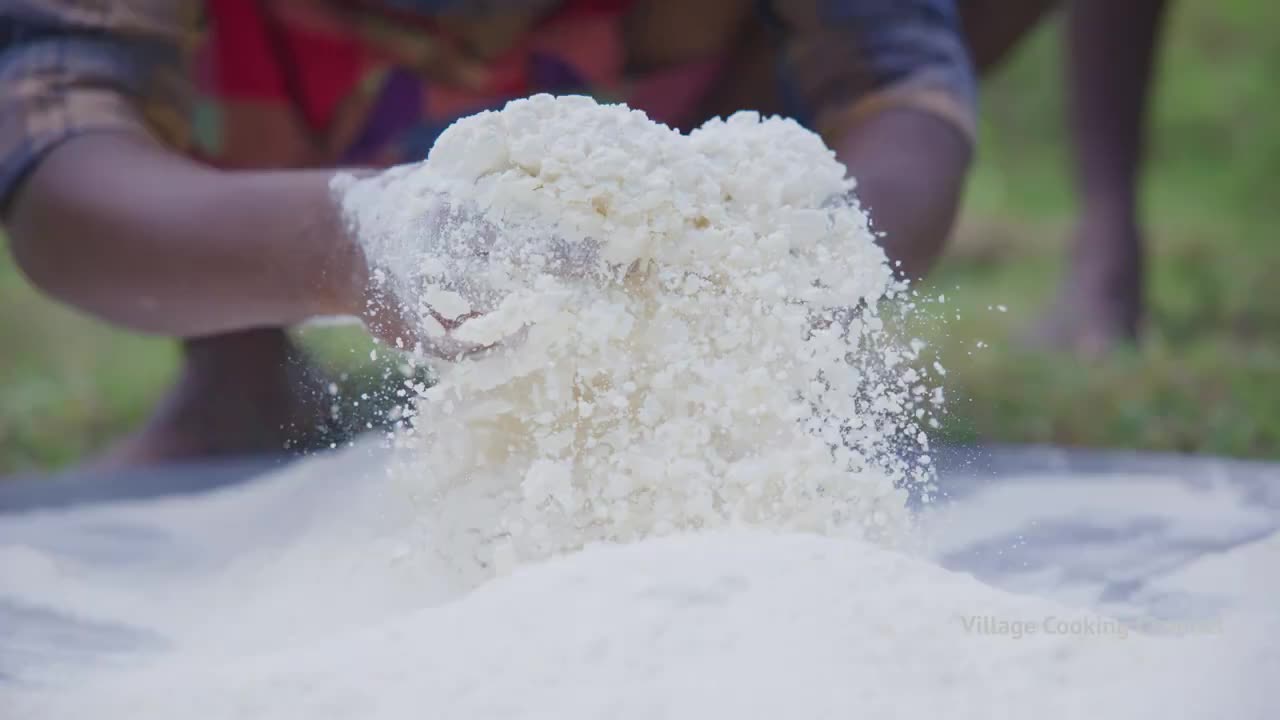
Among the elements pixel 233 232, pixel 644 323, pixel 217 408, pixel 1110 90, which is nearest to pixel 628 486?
pixel 644 323

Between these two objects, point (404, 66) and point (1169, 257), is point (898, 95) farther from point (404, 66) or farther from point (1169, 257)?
point (1169, 257)

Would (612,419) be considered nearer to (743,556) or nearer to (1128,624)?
(743,556)

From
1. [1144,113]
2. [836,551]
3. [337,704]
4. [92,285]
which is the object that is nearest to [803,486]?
[836,551]

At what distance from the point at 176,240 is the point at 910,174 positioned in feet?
1.29

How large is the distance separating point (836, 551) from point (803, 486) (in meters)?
0.06

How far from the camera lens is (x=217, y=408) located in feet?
3.75

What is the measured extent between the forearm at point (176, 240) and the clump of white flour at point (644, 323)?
45 millimetres

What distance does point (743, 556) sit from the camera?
0.52 m

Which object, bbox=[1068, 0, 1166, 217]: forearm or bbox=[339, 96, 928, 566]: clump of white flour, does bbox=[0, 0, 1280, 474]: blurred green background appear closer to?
bbox=[339, 96, 928, 566]: clump of white flour

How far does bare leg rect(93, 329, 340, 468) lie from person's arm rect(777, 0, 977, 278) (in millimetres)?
374

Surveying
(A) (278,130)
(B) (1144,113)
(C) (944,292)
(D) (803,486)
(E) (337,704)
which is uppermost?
(B) (1144,113)

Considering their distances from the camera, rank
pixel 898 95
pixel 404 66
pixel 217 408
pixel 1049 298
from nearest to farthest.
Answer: pixel 898 95 < pixel 404 66 < pixel 217 408 < pixel 1049 298

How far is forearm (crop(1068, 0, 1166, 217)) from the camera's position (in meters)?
1.54

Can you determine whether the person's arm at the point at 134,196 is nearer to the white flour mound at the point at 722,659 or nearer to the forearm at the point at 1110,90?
the white flour mound at the point at 722,659
